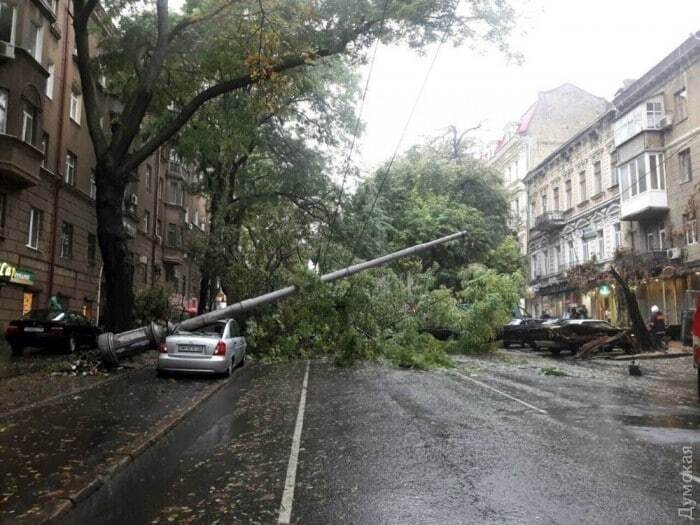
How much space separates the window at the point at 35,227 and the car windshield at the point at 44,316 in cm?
431

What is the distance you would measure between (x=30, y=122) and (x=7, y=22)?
11.1 feet

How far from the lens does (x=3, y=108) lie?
20.2 metres

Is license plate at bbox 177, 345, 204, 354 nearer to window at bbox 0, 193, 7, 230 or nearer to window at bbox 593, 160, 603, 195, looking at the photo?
window at bbox 0, 193, 7, 230

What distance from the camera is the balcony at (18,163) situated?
19469mm

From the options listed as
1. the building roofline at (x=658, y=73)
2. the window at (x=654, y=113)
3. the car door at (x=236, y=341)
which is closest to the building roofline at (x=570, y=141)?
the building roofline at (x=658, y=73)

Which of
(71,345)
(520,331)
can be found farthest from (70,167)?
(520,331)

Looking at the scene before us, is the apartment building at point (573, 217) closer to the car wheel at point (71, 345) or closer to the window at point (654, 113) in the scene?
the window at point (654, 113)

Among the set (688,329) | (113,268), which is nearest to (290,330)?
(113,268)

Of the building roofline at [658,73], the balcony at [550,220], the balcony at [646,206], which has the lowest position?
the balcony at [646,206]

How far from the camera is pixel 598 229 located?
1486 inches

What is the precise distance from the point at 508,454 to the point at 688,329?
14.2 meters

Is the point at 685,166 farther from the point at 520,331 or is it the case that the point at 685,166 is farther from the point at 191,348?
the point at 191,348

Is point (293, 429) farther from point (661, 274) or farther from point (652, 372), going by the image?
point (661, 274)

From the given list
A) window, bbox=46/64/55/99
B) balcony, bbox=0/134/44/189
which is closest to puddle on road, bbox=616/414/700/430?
balcony, bbox=0/134/44/189
